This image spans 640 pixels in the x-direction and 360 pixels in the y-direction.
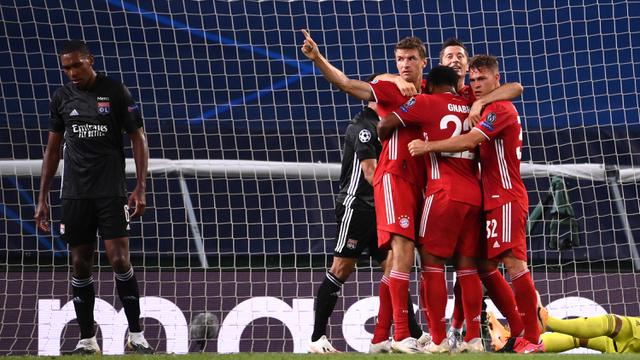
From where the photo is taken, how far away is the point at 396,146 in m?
6.38

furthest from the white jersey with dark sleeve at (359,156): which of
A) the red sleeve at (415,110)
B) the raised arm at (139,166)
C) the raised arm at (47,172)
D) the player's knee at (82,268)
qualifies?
the raised arm at (47,172)

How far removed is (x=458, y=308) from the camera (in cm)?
710

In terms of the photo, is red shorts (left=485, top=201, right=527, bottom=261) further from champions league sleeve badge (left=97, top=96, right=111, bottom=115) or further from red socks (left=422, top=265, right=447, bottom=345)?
Answer: champions league sleeve badge (left=97, top=96, right=111, bottom=115)

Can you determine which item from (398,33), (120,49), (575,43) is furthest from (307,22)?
(575,43)

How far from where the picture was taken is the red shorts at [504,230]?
249 inches

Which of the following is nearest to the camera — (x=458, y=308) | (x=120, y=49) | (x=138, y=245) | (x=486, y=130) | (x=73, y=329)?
(x=486, y=130)

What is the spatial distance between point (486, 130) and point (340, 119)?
389cm

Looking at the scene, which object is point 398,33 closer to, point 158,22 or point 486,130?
point 158,22

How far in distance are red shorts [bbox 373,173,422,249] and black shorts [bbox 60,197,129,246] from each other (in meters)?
1.66

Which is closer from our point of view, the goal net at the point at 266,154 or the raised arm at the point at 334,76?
the raised arm at the point at 334,76

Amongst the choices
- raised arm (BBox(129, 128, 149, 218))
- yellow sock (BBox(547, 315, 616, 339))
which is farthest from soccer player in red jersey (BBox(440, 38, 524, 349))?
raised arm (BBox(129, 128, 149, 218))

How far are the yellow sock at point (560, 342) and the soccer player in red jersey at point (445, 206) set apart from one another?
224cm

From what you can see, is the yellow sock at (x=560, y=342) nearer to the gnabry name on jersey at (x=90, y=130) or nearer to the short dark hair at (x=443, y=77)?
the short dark hair at (x=443, y=77)

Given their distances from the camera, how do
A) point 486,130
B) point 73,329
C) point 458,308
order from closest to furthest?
1. point 486,130
2. point 458,308
3. point 73,329
